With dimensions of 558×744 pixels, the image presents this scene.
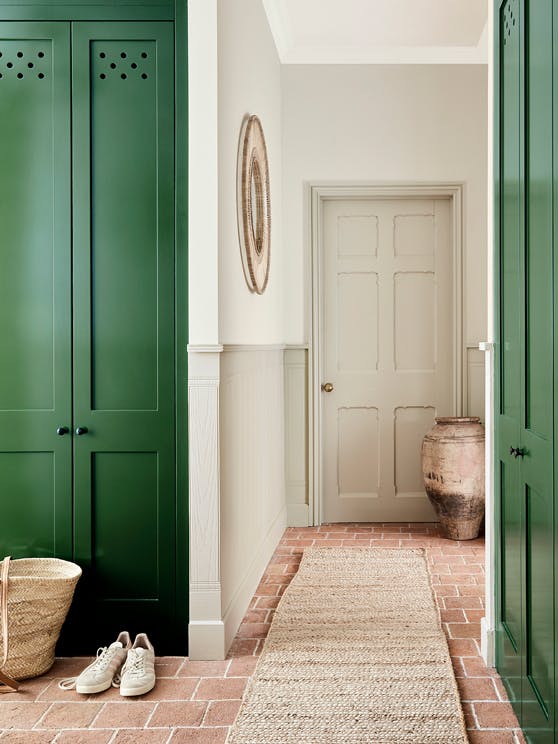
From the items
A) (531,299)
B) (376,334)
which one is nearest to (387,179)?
(376,334)


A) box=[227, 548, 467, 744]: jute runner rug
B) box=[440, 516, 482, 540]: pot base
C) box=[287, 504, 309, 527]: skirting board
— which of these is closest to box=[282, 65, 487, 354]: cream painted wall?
box=[440, 516, 482, 540]: pot base

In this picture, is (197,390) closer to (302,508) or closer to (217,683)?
(217,683)

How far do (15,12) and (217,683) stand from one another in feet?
8.24

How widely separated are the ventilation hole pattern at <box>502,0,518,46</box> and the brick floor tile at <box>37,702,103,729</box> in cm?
248

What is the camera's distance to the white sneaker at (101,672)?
2402 millimetres

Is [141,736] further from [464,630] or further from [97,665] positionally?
[464,630]

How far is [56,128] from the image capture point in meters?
2.72

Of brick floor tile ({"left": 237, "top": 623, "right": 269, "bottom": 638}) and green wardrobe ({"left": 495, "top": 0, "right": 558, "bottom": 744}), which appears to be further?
brick floor tile ({"left": 237, "top": 623, "right": 269, "bottom": 638})

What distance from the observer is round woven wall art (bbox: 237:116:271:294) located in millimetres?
3287

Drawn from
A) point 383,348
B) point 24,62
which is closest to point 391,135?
point 383,348

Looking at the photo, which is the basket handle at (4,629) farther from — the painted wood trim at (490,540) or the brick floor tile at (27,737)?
the painted wood trim at (490,540)

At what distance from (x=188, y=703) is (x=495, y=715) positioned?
954 mm

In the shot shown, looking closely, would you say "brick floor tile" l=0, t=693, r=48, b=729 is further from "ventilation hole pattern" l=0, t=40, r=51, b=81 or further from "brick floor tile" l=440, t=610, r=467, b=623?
"ventilation hole pattern" l=0, t=40, r=51, b=81

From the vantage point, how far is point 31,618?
2473 mm
